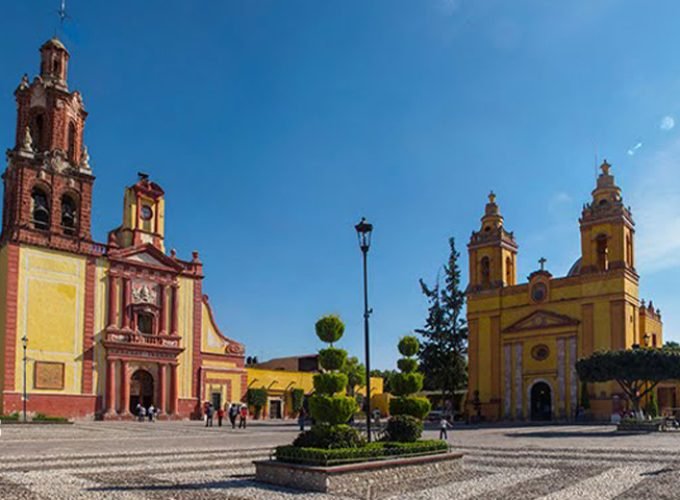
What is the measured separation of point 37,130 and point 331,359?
1448 inches

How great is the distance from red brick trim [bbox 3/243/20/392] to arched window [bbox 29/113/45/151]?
25.9 ft

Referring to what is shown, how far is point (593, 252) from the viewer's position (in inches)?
1901

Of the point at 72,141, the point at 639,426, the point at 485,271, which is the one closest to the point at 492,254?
the point at 485,271

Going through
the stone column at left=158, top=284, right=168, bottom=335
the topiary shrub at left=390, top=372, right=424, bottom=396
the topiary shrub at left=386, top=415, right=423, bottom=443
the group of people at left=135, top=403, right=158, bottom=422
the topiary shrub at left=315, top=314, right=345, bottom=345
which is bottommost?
the group of people at left=135, top=403, right=158, bottom=422

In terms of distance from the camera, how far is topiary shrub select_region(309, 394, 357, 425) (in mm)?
13453

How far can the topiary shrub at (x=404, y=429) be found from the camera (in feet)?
49.6

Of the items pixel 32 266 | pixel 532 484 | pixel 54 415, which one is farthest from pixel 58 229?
pixel 532 484

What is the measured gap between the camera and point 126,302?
4475cm

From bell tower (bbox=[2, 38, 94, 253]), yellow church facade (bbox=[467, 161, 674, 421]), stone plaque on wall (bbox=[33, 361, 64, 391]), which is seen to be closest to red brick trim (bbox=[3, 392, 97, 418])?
stone plaque on wall (bbox=[33, 361, 64, 391])

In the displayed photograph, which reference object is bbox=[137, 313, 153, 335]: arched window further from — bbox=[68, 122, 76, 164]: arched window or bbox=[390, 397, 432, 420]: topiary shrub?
bbox=[390, 397, 432, 420]: topiary shrub

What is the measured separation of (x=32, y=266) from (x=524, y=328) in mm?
32540

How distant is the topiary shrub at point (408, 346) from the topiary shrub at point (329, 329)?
261 cm

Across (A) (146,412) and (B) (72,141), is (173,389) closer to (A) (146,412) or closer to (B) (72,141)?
(A) (146,412)

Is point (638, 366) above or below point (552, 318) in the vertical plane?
below
